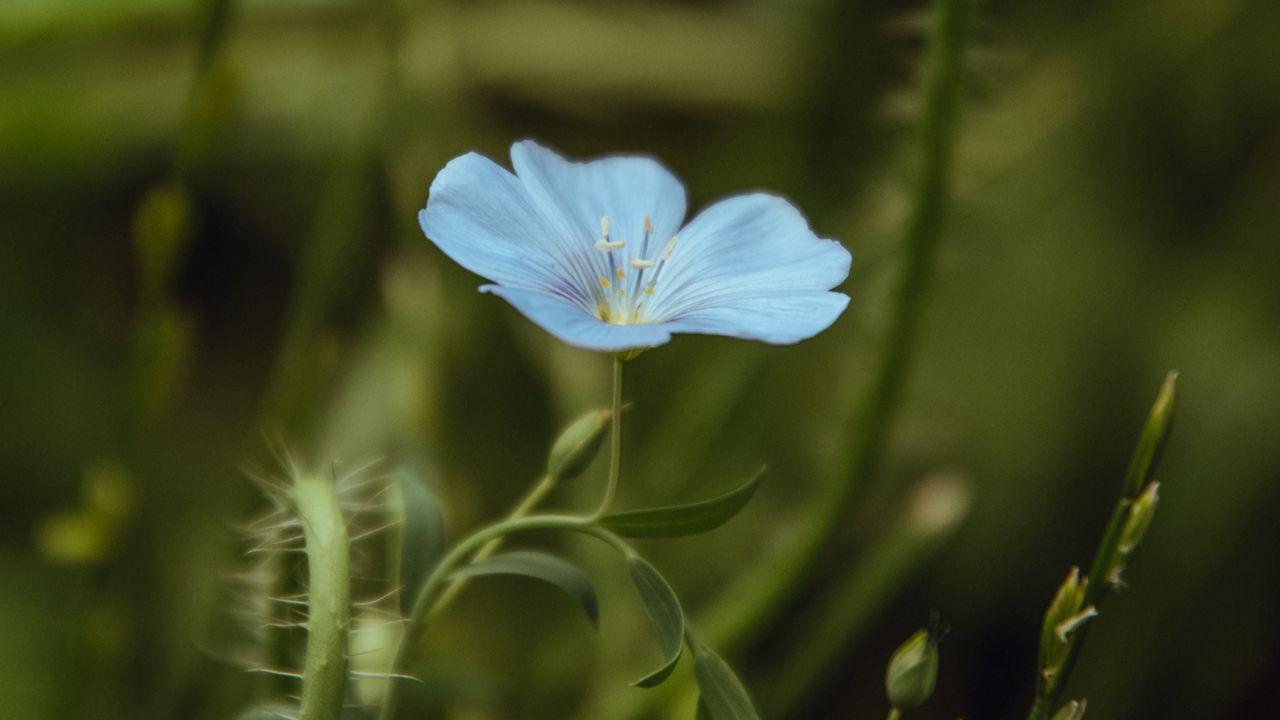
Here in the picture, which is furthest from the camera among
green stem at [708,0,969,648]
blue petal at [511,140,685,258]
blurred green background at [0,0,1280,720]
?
blurred green background at [0,0,1280,720]

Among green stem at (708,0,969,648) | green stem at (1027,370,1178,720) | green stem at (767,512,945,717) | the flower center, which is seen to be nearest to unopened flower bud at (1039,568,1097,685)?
green stem at (1027,370,1178,720)

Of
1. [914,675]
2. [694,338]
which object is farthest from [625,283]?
[694,338]

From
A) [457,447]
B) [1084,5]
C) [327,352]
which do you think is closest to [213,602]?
[327,352]

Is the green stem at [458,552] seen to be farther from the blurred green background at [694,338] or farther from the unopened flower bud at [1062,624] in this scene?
the blurred green background at [694,338]

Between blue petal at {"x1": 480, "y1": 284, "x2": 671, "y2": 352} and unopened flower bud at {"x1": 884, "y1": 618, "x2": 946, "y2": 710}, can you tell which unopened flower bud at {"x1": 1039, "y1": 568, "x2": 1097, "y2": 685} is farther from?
blue petal at {"x1": 480, "y1": 284, "x2": 671, "y2": 352}

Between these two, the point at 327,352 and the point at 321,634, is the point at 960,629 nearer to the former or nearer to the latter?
the point at 327,352

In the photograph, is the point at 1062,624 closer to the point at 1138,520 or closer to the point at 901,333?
the point at 1138,520
